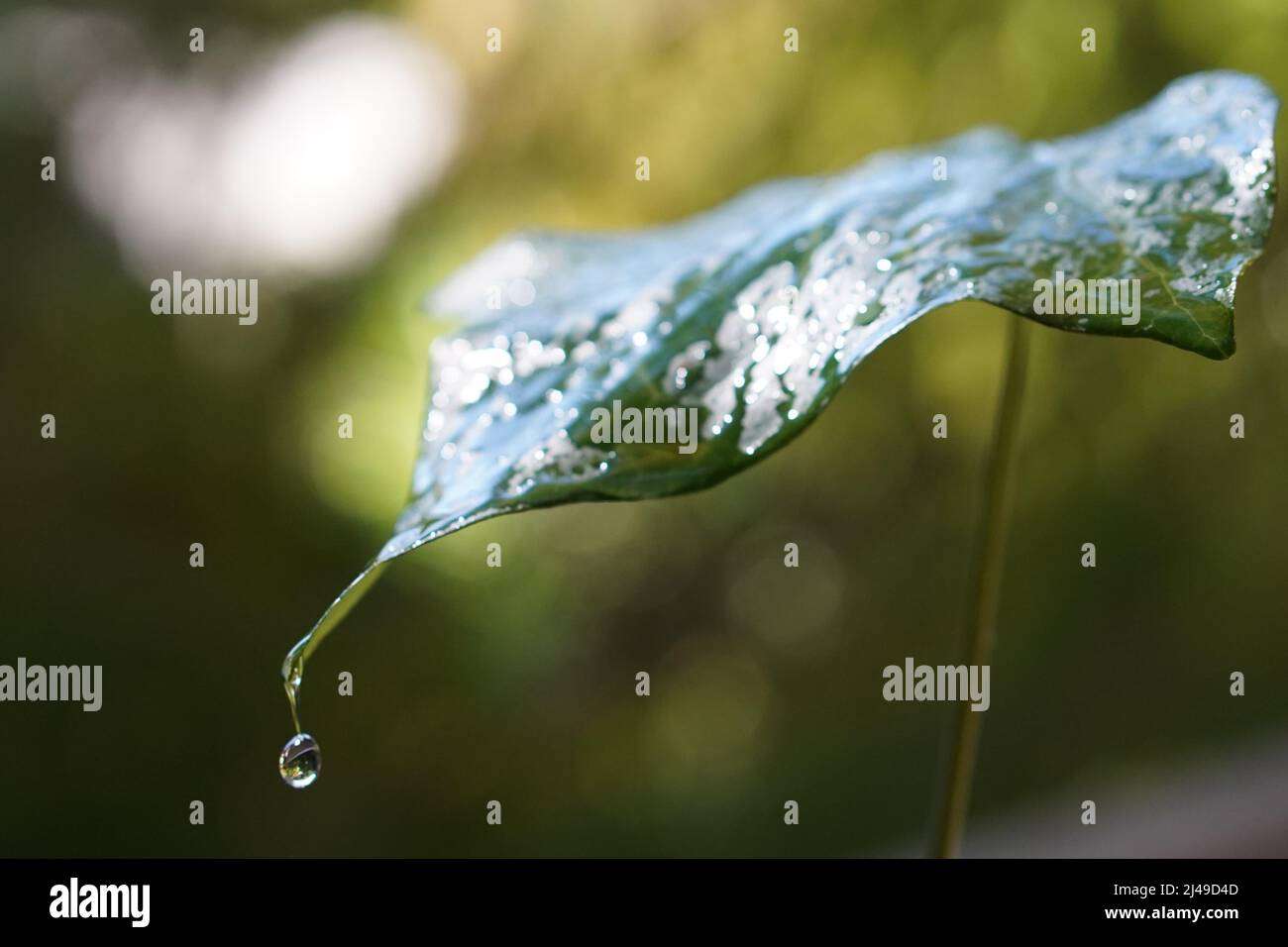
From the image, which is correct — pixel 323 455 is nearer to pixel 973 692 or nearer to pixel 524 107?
pixel 524 107

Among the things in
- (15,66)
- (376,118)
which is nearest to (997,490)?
(376,118)

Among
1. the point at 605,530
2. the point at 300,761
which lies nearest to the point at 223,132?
the point at 605,530

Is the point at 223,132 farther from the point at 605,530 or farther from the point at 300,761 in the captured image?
the point at 300,761

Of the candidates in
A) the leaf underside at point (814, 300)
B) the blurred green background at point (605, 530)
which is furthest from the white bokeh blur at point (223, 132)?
the leaf underside at point (814, 300)

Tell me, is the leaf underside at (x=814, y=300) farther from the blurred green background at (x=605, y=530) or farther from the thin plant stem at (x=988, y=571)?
the blurred green background at (x=605, y=530)

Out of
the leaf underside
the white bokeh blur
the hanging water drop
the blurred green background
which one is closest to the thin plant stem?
the leaf underside

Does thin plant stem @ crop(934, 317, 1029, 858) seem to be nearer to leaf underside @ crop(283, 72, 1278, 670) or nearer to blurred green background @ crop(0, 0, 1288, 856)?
leaf underside @ crop(283, 72, 1278, 670)
